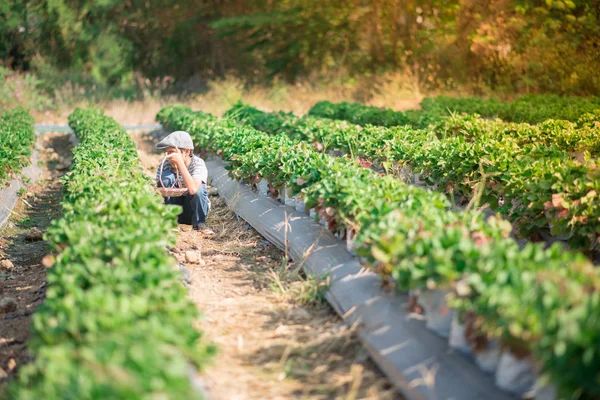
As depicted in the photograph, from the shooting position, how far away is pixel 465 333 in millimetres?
3594

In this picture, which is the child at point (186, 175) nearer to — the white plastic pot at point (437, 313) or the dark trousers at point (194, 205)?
the dark trousers at point (194, 205)

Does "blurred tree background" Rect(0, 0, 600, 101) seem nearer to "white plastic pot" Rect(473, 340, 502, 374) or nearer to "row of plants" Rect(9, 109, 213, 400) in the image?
"white plastic pot" Rect(473, 340, 502, 374)

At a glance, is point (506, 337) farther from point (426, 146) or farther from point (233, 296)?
point (426, 146)

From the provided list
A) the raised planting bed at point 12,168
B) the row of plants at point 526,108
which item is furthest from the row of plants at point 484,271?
the row of plants at point 526,108

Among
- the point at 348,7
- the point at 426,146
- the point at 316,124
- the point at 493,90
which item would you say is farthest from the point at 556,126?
the point at 348,7

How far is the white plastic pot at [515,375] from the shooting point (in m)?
3.39

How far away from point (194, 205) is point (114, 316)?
160 inches

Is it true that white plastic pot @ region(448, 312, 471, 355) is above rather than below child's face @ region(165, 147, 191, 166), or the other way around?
below

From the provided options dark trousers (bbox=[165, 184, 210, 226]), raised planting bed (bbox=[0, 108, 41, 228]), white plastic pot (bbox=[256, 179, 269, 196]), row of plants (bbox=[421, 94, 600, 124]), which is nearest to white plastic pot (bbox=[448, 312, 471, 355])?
dark trousers (bbox=[165, 184, 210, 226])

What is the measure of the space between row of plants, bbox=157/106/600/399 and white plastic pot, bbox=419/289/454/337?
0.22 feet

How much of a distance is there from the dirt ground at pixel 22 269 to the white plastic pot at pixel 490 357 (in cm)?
259

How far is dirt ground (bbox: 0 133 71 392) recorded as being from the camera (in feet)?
15.4

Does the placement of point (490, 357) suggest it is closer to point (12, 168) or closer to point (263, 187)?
point (263, 187)

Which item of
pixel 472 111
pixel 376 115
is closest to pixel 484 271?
pixel 376 115
